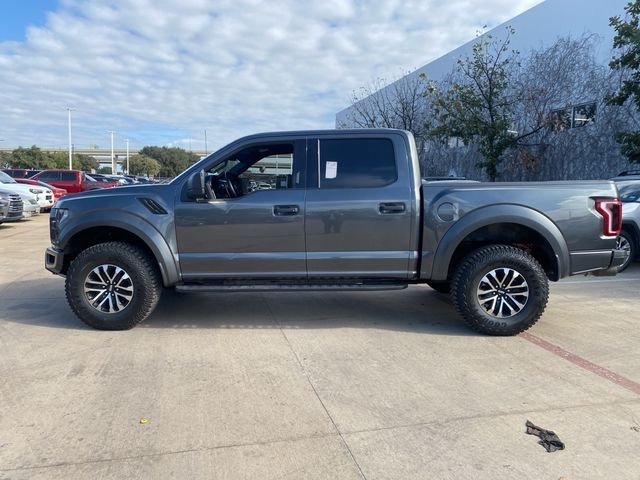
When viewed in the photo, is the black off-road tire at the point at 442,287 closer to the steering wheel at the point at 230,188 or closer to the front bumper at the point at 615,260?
the front bumper at the point at 615,260

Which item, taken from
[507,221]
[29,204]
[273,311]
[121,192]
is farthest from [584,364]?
[29,204]

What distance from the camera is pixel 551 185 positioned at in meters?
4.85

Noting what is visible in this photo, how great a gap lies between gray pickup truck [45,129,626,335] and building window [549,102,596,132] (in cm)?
1358

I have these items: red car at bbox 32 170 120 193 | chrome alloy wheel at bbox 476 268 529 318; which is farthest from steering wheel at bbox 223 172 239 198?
red car at bbox 32 170 120 193

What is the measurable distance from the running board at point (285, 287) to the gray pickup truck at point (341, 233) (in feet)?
0.07

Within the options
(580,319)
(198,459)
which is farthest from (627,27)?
(198,459)

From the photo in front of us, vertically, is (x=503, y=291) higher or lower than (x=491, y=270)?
lower

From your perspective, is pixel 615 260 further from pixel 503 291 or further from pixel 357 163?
pixel 357 163

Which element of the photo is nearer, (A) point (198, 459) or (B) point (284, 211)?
(A) point (198, 459)

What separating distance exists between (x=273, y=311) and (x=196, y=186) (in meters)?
1.85

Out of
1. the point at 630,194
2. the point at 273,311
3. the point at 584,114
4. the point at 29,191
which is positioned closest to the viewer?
the point at 273,311

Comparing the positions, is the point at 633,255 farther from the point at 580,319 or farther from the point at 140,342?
Result: the point at 140,342

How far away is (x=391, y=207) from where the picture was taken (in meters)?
4.84

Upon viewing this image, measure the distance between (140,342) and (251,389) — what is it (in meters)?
1.61
